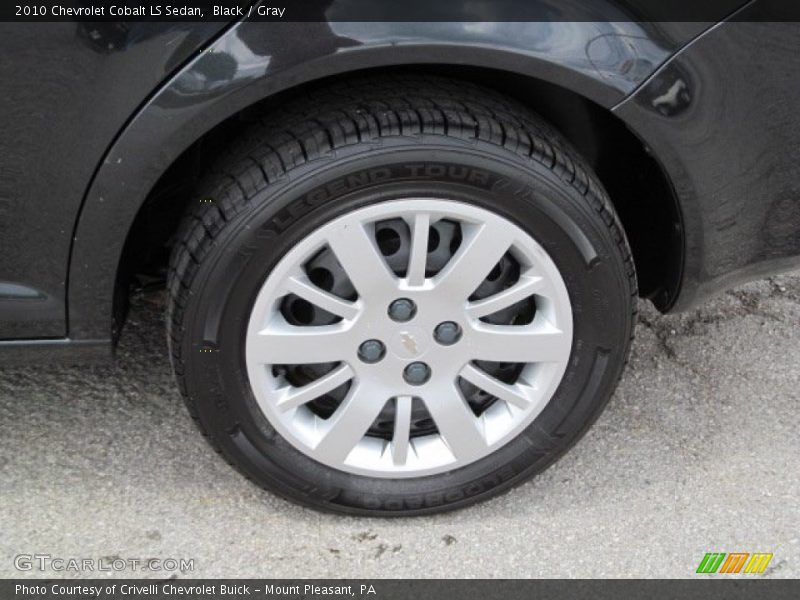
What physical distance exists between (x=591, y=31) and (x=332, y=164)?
1.70 ft

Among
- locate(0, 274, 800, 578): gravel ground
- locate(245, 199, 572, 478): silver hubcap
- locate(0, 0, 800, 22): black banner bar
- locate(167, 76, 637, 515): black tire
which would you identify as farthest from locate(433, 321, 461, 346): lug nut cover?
locate(0, 0, 800, 22): black banner bar

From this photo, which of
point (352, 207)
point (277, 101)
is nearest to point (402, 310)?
point (352, 207)

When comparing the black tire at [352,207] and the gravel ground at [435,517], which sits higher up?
the black tire at [352,207]

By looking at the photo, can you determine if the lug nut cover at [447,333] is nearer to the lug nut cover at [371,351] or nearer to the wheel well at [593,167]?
the lug nut cover at [371,351]

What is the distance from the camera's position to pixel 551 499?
2389 mm

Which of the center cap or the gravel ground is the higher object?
the center cap

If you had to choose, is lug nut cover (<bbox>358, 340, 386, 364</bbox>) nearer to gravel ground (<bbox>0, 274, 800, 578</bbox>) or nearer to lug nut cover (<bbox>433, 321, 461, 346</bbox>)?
lug nut cover (<bbox>433, 321, 461, 346</bbox>)

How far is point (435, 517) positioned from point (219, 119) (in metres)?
1.01

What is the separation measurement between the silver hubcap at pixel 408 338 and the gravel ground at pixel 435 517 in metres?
0.20

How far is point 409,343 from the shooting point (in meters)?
2.12

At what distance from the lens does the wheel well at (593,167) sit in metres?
2.11

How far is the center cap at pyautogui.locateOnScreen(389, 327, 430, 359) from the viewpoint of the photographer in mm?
2104

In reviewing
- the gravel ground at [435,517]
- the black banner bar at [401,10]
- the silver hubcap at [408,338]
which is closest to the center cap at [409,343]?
the silver hubcap at [408,338]
